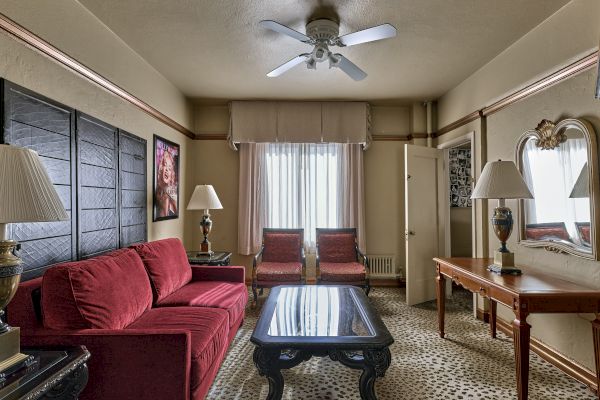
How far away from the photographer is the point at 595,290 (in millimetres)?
2025

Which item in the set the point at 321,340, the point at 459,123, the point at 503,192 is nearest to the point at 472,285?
the point at 503,192

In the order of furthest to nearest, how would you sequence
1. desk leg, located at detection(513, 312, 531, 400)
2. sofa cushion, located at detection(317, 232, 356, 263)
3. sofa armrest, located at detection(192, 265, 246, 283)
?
1. sofa cushion, located at detection(317, 232, 356, 263)
2. sofa armrest, located at detection(192, 265, 246, 283)
3. desk leg, located at detection(513, 312, 531, 400)

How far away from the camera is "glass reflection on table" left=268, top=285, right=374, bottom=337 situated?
2.02m

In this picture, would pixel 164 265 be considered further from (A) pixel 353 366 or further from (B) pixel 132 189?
(A) pixel 353 366

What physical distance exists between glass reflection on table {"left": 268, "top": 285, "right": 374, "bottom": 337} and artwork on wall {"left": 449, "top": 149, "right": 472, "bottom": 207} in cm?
297

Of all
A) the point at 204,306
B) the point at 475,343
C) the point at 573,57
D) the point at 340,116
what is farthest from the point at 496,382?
the point at 340,116

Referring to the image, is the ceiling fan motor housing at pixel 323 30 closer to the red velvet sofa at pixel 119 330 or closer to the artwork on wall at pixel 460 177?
the red velvet sofa at pixel 119 330

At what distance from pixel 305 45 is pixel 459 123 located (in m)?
2.15

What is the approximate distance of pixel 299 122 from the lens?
15.7 feet

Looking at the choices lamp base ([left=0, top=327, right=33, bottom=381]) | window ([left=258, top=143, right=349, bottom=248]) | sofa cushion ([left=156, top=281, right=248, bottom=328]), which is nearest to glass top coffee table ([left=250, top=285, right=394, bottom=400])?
sofa cushion ([left=156, top=281, right=248, bottom=328])

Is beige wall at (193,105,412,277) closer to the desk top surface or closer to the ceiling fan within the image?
the desk top surface

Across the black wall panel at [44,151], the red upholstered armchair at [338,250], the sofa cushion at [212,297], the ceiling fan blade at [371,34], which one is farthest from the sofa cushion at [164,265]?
the ceiling fan blade at [371,34]

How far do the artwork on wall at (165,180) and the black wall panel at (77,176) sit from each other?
0.32 m

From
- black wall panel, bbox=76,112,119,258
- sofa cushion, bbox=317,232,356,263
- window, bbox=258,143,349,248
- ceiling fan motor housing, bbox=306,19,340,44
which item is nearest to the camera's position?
black wall panel, bbox=76,112,119,258
